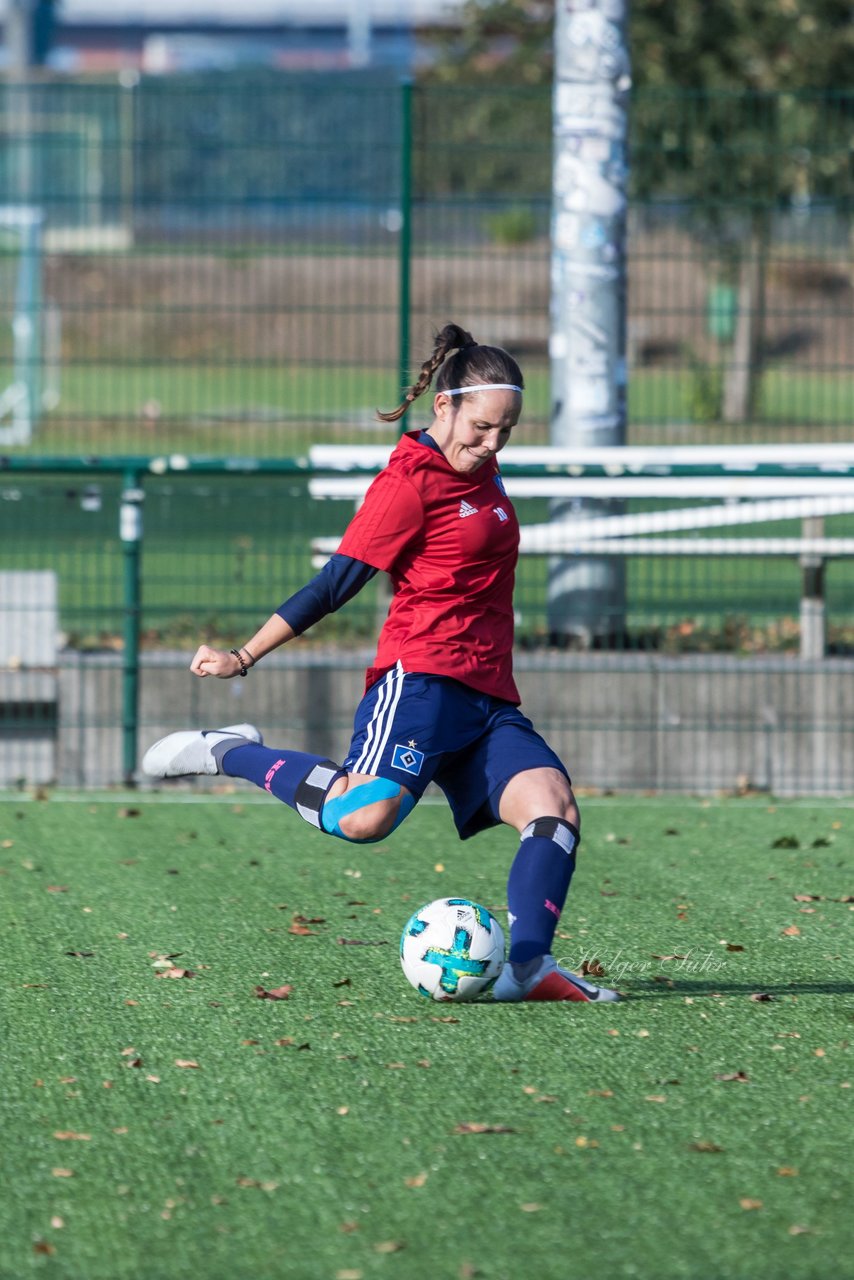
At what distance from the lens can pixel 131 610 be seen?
28.9 ft

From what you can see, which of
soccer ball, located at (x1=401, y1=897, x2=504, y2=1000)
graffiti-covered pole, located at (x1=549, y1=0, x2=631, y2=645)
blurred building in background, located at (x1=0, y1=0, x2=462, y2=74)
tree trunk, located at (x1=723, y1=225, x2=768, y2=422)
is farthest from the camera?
blurred building in background, located at (x1=0, y1=0, x2=462, y2=74)

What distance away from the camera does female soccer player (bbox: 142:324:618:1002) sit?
17.0 feet

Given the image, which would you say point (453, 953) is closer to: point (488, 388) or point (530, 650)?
point (488, 388)

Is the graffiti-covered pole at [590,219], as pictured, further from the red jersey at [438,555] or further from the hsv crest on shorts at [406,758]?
the hsv crest on shorts at [406,758]

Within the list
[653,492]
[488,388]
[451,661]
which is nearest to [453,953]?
[451,661]

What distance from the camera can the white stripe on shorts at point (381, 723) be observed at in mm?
5271

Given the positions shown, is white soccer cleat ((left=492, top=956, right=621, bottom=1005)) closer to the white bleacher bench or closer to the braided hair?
the braided hair

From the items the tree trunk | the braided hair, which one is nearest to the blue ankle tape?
the braided hair

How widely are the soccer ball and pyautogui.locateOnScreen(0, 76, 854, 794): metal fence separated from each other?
5.05 feet

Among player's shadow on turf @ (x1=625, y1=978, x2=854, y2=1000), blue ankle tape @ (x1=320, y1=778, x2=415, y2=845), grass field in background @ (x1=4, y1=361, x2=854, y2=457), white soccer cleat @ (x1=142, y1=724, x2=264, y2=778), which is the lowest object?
player's shadow on turf @ (x1=625, y1=978, x2=854, y2=1000)

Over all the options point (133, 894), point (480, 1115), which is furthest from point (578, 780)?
point (480, 1115)

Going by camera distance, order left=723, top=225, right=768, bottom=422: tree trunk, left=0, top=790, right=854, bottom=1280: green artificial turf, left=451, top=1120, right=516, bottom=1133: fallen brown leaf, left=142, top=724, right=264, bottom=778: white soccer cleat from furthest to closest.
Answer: left=723, top=225, right=768, bottom=422: tree trunk → left=142, top=724, right=264, bottom=778: white soccer cleat → left=451, top=1120, right=516, bottom=1133: fallen brown leaf → left=0, top=790, right=854, bottom=1280: green artificial turf

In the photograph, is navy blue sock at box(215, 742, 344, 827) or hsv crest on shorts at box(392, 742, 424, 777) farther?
navy blue sock at box(215, 742, 344, 827)

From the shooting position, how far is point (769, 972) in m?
5.77
